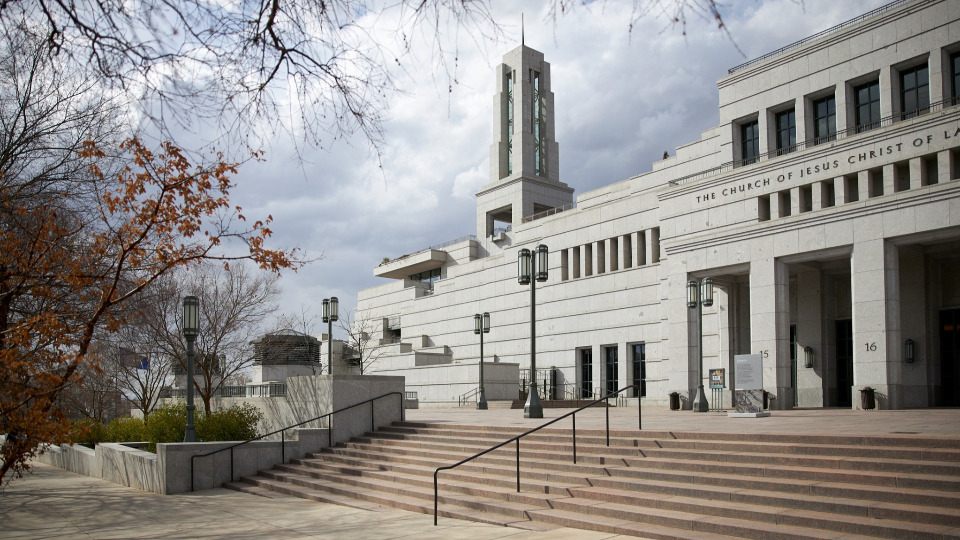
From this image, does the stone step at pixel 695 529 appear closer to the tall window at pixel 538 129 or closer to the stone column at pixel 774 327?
the stone column at pixel 774 327

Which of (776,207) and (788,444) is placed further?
(776,207)

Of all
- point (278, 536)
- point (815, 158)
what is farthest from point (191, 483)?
point (815, 158)

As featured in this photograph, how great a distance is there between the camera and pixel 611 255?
46.9 meters

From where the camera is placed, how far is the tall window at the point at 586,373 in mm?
48156

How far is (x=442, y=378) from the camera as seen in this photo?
166ft

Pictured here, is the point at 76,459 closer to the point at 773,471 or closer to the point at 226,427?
the point at 226,427

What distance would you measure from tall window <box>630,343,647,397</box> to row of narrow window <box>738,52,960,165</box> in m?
13.5

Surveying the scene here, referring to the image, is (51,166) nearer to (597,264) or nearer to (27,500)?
(27,500)

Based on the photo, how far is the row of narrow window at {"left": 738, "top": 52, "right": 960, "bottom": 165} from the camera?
95.3ft

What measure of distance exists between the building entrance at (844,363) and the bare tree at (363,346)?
121 ft

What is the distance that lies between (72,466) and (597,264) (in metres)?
31.9

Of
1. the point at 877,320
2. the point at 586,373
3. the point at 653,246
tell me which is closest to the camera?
the point at 877,320

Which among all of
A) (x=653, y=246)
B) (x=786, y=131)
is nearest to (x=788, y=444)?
(x=786, y=131)

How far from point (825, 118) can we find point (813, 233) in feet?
21.5
